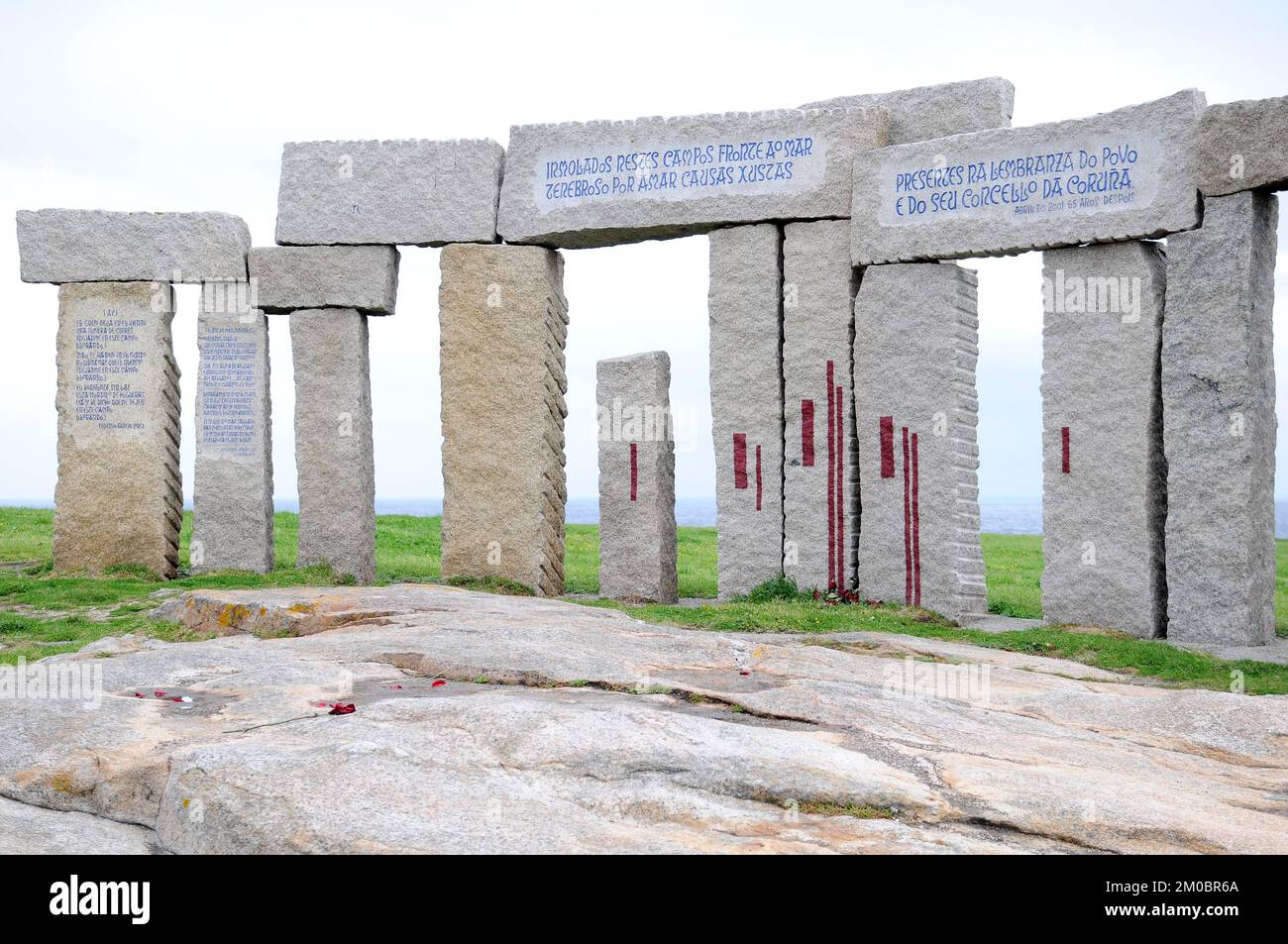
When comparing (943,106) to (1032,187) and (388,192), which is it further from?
(388,192)

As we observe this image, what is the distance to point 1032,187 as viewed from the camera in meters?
11.8

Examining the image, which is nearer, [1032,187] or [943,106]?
[1032,187]

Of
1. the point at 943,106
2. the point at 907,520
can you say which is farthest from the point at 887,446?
the point at 943,106

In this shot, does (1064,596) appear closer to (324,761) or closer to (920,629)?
(920,629)

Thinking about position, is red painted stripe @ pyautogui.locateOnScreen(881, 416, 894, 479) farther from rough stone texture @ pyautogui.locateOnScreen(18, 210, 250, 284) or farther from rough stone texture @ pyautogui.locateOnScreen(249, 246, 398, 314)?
rough stone texture @ pyautogui.locateOnScreen(18, 210, 250, 284)

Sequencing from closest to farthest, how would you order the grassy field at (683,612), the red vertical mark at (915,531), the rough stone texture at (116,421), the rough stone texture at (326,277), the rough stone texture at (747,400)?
the grassy field at (683,612), the red vertical mark at (915,531), the rough stone texture at (747,400), the rough stone texture at (326,277), the rough stone texture at (116,421)

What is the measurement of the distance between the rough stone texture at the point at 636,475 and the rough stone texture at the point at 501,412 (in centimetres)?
73

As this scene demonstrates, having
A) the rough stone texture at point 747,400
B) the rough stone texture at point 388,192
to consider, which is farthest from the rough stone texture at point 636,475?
the rough stone texture at point 388,192

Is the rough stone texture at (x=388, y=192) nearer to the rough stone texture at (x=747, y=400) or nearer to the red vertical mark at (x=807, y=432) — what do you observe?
the rough stone texture at (x=747, y=400)

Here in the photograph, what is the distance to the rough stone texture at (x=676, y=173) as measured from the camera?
42.5 ft

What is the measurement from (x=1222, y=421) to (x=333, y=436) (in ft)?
29.8

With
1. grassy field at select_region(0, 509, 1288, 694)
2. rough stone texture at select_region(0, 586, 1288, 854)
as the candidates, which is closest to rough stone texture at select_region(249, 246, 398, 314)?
grassy field at select_region(0, 509, 1288, 694)

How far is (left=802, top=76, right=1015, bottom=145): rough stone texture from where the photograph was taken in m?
12.5

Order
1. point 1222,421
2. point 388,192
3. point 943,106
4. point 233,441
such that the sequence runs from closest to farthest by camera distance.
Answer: point 1222,421 < point 943,106 < point 388,192 < point 233,441
